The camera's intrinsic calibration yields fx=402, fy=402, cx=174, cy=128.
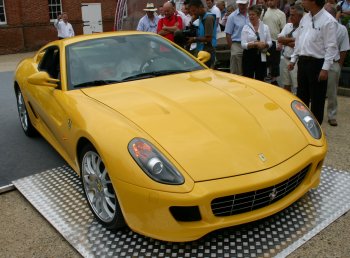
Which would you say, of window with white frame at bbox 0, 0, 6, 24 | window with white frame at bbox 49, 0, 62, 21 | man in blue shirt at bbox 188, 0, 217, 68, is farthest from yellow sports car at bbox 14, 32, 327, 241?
window with white frame at bbox 49, 0, 62, 21

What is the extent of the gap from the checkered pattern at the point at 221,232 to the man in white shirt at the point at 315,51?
59.6 inches

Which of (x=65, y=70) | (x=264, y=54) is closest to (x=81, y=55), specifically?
(x=65, y=70)

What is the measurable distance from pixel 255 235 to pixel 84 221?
4.46 ft

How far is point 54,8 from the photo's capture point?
20781 millimetres

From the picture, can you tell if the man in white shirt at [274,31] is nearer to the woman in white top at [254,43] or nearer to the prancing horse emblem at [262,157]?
the woman in white top at [254,43]

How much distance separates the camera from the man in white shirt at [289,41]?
5914 millimetres

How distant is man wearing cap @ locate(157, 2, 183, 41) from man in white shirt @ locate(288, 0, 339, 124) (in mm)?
2748

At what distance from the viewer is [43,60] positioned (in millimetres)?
4801

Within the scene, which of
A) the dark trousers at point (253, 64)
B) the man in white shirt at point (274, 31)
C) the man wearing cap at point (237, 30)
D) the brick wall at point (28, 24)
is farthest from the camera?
the brick wall at point (28, 24)

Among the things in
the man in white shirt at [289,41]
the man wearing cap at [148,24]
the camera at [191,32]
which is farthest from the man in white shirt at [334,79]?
the man wearing cap at [148,24]

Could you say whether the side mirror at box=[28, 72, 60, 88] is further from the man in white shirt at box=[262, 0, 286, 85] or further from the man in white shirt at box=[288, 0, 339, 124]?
the man in white shirt at box=[262, 0, 286, 85]

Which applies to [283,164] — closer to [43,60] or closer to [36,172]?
[36,172]

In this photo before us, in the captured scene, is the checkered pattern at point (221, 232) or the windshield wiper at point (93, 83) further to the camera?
the windshield wiper at point (93, 83)

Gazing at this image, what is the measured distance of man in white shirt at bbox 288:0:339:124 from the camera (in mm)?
4555
